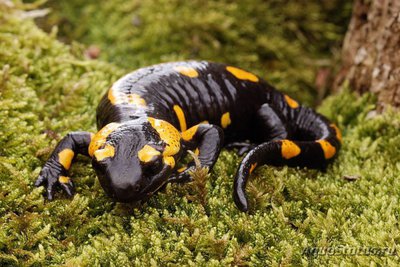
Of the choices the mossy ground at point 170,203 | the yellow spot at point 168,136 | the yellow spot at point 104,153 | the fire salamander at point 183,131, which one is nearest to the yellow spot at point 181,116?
the fire salamander at point 183,131

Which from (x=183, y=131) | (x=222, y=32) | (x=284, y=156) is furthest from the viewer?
(x=222, y=32)

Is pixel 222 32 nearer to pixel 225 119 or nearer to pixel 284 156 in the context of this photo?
pixel 225 119

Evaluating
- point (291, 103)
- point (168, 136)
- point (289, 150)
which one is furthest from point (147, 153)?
point (291, 103)

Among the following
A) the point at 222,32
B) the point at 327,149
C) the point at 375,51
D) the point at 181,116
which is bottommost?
the point at 327,149

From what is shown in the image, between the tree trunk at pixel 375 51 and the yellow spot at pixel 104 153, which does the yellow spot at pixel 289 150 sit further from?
the yellow spot at pixel 104 153

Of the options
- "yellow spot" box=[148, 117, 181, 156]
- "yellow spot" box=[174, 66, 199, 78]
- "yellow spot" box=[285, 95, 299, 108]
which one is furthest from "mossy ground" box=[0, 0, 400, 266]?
"yellow spot" box=[174, 66, 199, 78]

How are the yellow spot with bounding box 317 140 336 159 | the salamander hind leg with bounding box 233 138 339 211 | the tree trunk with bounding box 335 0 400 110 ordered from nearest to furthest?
Result: the salamander hind leg with bounding box 233 138 339 211, the yellow spot with bounding box 317 140 336 159, the tree trunk with bounding box 335 0 400 110

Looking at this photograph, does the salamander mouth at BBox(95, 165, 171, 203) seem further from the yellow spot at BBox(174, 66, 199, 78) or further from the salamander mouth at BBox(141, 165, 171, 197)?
the yellow spot at BBox(174, 66, 199, 78)
